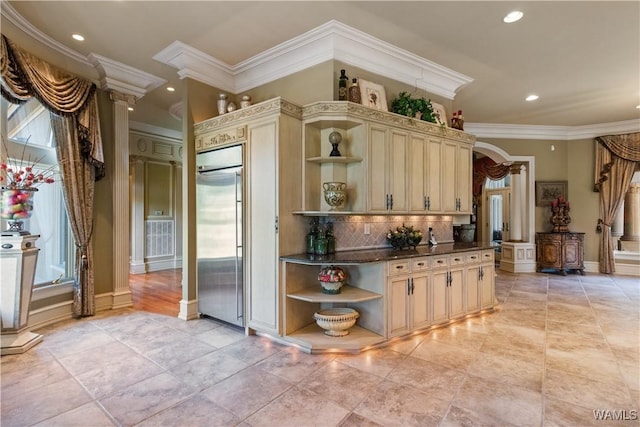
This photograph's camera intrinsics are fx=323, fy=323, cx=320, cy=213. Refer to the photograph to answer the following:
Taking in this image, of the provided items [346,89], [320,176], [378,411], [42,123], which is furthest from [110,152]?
[378,411]

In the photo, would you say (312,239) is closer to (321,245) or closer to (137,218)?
(321,245)

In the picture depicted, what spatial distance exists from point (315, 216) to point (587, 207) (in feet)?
22.9

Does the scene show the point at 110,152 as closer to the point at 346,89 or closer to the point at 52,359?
the point at 52,359

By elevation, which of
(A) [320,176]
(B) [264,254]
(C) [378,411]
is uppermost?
(A) [320,176]

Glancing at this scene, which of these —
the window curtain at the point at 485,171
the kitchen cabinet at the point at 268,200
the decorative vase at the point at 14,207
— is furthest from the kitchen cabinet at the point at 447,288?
the window curtain at the point at 485,171

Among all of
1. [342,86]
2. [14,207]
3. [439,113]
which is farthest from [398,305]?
[14,207]

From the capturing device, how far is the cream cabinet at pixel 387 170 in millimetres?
3545

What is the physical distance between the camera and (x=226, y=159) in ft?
12.0

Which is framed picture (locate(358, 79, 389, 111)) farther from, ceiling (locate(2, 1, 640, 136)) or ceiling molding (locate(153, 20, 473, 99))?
ceiling (locate(2, 1, 640, 136))

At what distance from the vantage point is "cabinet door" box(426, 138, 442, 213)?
4129 millimetres

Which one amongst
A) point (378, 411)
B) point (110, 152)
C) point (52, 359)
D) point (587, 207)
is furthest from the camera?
point (587, 207)

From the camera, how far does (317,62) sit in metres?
3.65

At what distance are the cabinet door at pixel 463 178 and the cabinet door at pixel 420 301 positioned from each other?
1.55 meters

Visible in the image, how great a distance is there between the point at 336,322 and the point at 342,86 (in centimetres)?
245
